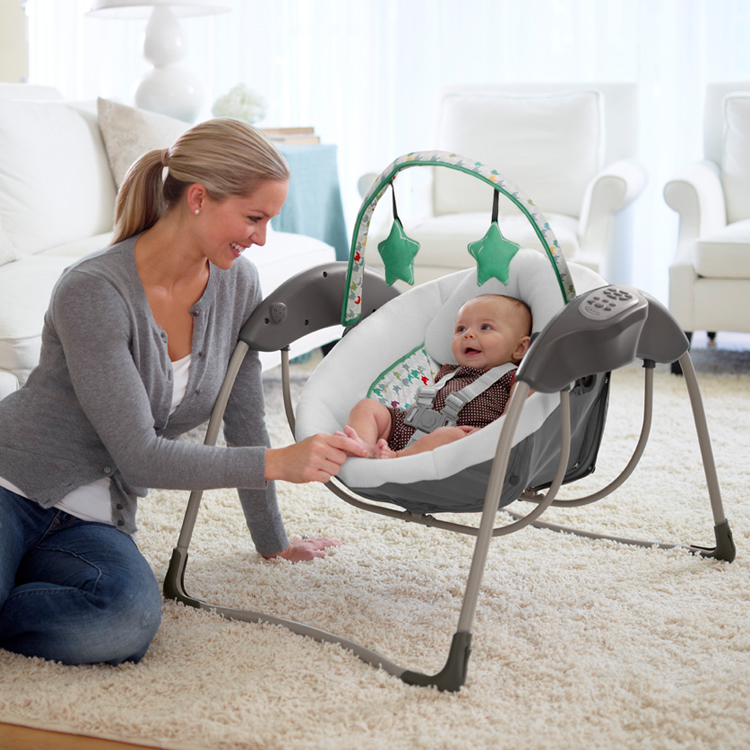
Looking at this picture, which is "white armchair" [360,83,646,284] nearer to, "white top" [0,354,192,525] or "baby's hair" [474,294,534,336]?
"baby's hair" [474,294,534,336]

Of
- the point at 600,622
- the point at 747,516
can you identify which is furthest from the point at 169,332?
the point at 747,516

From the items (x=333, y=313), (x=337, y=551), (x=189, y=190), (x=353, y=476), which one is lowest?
(x=337, y=551)

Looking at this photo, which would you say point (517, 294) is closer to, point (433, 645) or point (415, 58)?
point (433, 645)

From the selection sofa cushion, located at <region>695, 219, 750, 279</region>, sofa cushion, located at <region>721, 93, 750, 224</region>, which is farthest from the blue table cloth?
sofa cushion, located at <region>721, 93, 750, 224</region>

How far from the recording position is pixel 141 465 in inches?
48.9

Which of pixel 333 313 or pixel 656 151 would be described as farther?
pixel 656 151

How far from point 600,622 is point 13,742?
0.87m

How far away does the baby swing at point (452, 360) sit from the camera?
1.18m

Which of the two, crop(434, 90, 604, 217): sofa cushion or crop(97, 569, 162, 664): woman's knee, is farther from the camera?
crop(434, 90, 604, 217): sofa cushion

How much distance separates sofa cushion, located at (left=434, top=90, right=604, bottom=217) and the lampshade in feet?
3.37

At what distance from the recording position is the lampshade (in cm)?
307

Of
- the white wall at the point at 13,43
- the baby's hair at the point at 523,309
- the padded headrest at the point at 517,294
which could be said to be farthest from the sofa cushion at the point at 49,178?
the baby's hair at the point at 523,309

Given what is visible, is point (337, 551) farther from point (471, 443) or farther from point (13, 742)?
point (13, 742)

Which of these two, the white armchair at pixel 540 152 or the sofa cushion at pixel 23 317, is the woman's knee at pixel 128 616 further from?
the white armchair at pixel 540 152
